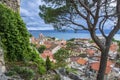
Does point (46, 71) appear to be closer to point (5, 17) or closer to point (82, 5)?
point (5, 17)

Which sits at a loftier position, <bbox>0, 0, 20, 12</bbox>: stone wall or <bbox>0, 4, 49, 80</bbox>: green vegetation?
<bbox>0, 0, 20, 12</bbox>: stone wall

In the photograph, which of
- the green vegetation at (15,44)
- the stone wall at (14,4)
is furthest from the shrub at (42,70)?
the stone wall at (14,4)

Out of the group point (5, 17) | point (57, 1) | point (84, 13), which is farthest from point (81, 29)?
point (5, 17)

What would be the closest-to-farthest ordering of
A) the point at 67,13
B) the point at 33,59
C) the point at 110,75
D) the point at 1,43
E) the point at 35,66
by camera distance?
the point at 1,43
the point at 35,66
the point at 33,59
the point at 67,13
the point at 110,75

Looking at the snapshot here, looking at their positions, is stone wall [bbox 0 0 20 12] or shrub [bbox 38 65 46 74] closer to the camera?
shrub [bbox 38 65 46 74]

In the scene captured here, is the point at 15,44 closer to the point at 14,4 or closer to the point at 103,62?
the point at 14,4

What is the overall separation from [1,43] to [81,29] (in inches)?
198

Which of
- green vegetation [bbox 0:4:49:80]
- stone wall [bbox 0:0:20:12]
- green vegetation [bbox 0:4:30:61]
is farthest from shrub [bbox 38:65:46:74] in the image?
stone wall [bbox 0:0:20:12]

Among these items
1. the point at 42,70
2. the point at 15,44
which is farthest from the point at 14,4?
the point at 42,70

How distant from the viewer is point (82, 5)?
13438 mm

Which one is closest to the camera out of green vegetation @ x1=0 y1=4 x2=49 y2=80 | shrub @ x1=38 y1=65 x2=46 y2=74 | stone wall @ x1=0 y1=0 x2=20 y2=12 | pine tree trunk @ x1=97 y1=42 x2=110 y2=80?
green vegetation @ x1=0 y1=4 x2=49 y2=80

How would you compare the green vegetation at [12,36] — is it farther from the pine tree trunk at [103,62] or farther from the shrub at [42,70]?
the pine tree trunk at [103,62]

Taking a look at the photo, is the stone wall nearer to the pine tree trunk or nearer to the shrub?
the shrub

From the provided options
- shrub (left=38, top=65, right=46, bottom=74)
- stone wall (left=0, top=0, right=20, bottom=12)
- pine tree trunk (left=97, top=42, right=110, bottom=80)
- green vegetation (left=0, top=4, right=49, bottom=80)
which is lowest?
pine tree trunk (left=97, top=42, right=110, bottom=80)
